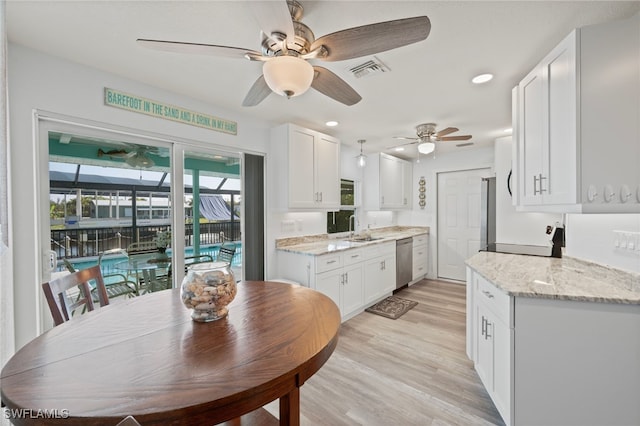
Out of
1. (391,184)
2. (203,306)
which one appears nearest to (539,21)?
(203,306)

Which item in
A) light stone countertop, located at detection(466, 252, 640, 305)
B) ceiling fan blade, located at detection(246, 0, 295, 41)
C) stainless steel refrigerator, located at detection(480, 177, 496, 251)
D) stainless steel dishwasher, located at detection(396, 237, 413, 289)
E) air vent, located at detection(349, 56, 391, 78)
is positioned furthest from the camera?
stainless steel dishwasher, located at detection(396, 237, 413, 289)

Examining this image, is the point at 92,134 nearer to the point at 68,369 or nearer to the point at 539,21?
the point at 68,369

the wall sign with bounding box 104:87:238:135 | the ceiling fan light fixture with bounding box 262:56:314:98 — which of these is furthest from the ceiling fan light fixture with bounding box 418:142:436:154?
the ceiling fan light fixture with bounding box 262:56:314:98

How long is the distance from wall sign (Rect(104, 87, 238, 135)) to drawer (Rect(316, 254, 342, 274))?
1714 mm

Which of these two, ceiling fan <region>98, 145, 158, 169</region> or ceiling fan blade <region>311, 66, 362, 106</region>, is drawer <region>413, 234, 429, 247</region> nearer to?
ceiling fan blade <region>311, 66, 362, 106</region>

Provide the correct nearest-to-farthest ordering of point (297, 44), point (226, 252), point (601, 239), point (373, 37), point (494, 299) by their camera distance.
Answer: point (373, 37)
point (297, 44)
point (494, 299)
point (601, 239)
point (226, 252)

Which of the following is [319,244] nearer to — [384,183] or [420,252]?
[384,183]

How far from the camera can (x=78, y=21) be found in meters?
1.51

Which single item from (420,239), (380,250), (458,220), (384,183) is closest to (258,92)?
(380,250)

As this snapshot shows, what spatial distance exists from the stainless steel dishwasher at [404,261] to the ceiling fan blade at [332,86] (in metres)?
3.05

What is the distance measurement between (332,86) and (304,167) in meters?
1.68

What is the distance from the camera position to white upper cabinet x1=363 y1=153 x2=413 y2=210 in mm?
4723

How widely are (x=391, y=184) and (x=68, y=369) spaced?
475 cm

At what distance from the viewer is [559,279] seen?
5.54 ft
